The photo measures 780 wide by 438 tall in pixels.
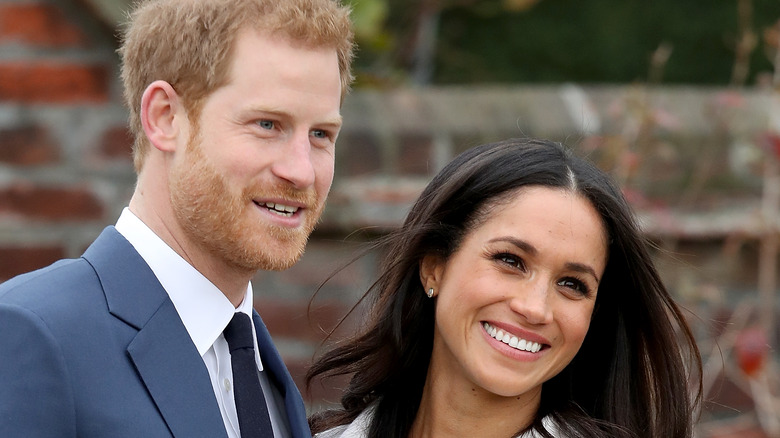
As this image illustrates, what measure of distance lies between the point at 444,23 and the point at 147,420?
11.0ft

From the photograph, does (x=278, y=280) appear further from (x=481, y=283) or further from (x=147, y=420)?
(x=147, y=420)

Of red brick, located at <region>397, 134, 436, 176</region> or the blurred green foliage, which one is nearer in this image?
red brick, located at <region>397, 134, 436, 176</region>

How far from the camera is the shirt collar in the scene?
247cm

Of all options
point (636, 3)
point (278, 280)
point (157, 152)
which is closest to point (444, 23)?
point (636, 3)

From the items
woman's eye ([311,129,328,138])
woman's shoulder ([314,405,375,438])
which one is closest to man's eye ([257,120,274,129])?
woman's eye ([311,129,328,138])

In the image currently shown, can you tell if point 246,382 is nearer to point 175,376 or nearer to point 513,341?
point 175,376

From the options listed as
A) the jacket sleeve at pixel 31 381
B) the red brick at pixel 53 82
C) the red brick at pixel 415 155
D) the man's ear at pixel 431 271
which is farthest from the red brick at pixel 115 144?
the jacket sleeve at pixel 31 381

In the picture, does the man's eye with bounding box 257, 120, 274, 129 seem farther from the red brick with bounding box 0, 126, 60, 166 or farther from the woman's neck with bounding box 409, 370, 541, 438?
the red brick with bounding box 0, 126, 60, 166

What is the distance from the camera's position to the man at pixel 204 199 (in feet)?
7.64

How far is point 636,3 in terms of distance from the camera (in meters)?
5.13

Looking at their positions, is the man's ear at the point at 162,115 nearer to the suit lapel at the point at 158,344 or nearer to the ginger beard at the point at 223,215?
the ginger beard at the point at 223,215

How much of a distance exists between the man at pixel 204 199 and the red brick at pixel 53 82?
4.54ft

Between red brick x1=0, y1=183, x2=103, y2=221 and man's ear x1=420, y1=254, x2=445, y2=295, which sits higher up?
man's ear x1=420, y1=254, x2=445, y2=295

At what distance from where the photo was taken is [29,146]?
389cm
